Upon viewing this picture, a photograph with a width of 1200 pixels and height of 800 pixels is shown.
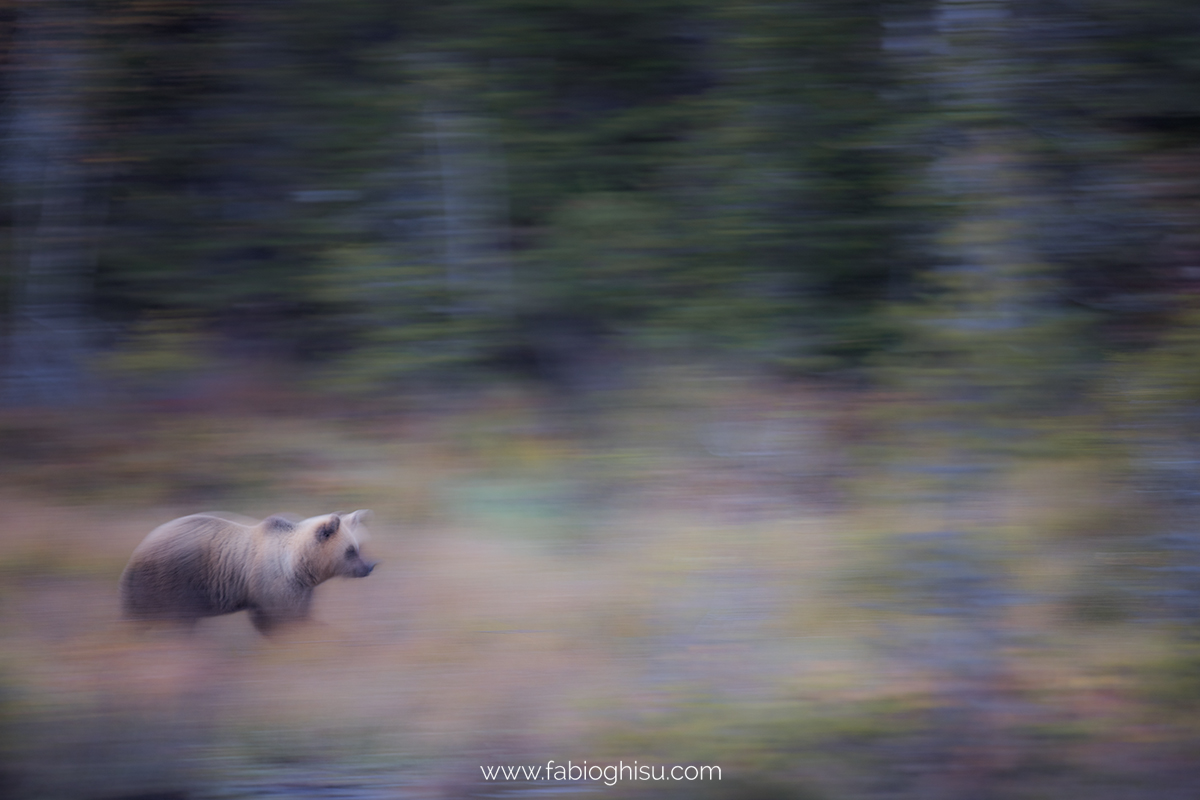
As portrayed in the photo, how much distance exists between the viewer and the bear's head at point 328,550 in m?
3.33

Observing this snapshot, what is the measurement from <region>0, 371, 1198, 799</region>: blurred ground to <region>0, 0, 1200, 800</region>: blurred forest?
0.02 meters

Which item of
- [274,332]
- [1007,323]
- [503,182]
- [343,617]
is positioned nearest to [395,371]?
[274,332]

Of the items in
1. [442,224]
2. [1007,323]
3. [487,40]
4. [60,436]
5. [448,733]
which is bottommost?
[448,733]

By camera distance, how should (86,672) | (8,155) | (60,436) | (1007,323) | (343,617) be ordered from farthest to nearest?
(8,155), (60,436), (1007,323), (343,617), (86,672)

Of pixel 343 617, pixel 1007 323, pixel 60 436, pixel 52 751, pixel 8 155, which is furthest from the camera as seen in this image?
pixel 8 155

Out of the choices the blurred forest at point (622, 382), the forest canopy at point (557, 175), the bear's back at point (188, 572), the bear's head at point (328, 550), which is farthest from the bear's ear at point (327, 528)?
the forest canopy at point (557, 175)

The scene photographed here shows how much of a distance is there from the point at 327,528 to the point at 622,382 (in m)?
1.94

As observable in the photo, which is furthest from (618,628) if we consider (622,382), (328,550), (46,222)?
(46,222)

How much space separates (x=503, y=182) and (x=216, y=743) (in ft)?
10.3

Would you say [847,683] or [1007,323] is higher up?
[1007,323]

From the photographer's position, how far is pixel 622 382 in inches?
191

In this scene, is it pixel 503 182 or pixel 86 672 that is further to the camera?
pixel 503 182

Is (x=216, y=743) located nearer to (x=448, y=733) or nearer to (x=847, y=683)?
(x=448, y=733)

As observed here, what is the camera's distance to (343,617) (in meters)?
3.61
